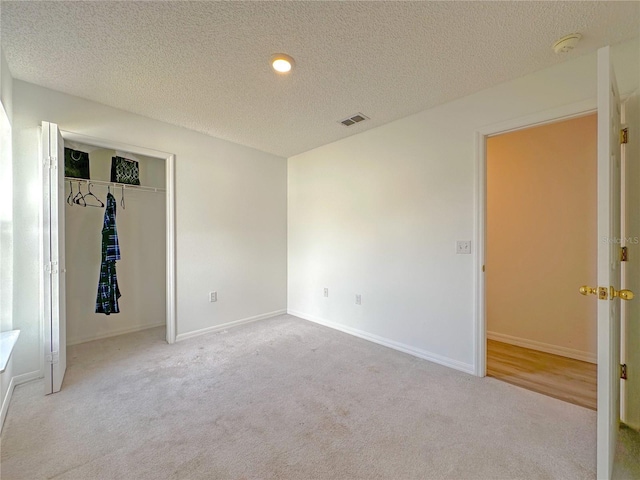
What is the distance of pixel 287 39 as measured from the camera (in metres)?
→ 1.71

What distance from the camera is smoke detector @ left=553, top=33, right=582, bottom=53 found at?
1679mm

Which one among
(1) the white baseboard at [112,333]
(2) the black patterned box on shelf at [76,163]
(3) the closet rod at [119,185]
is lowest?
(1) the white baseboard at [112,333]

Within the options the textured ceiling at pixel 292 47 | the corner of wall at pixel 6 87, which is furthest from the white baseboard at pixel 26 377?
the textured ceiling at pixel 292 47

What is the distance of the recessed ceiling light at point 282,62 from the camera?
6.08ft

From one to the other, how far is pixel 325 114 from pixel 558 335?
10.7 ft

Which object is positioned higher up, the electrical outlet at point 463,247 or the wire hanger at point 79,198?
the wire hanger at point 79,198

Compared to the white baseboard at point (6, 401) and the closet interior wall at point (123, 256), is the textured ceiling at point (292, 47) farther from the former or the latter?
the white baseboard at point (6, 401)

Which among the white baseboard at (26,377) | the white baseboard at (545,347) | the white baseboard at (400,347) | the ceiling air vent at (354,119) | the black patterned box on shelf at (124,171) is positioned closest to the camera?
the white baseboard at (26,377)

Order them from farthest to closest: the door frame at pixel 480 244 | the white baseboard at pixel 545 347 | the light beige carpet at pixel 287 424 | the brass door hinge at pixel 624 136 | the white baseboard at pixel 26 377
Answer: the white baseboard at pixel 545 347 → the door frame at pixel 480 244 → the white baseboard at pixel 26 377 → the brass door hinge at pixel 624 136 → the light beige carpet at pixel 287 424

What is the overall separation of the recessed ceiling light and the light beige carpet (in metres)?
2.39

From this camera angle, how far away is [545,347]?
287 cm

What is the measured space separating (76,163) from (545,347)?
17.6 ft

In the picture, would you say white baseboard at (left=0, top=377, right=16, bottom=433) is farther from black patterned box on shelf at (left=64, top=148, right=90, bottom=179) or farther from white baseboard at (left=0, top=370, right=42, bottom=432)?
black patterned box on shelf at (left=64, top=148, right=90, bottom=179)

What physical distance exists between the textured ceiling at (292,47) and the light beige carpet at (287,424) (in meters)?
2.40
